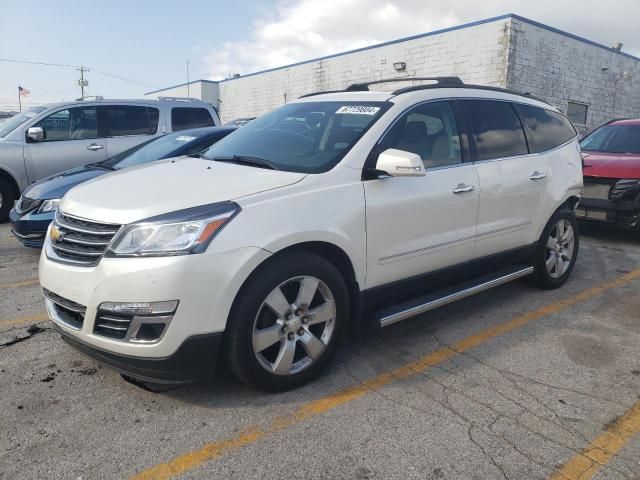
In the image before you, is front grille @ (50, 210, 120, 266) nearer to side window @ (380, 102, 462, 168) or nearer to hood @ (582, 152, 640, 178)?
side window @ (380, 102, 462, 168)

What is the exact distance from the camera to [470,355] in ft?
11.8

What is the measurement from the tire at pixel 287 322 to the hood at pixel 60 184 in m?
3.72

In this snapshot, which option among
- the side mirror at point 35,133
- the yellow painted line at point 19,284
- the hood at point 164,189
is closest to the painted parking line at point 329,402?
the hood at point 164,189

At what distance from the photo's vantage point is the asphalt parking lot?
94.9 inches

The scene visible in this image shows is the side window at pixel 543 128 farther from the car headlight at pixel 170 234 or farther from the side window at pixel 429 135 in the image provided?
the car headlight at pixel 170 234

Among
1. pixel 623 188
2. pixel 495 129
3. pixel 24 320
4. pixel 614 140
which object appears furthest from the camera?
pixel 614 140

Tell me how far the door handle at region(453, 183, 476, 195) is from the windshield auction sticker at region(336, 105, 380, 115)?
82 cm

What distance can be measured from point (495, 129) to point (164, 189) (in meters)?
2.77

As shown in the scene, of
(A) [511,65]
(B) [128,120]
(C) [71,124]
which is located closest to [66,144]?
(C) [71,124]

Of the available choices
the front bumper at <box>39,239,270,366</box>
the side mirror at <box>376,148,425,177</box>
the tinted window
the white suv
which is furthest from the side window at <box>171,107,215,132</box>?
the tinted window

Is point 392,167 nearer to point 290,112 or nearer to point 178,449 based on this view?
point 290,112

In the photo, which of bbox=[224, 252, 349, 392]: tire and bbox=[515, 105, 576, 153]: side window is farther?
bbox=[515, 105, 576, 153]: side window

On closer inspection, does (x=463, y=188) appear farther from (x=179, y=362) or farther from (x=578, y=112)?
(x=578, y=112)

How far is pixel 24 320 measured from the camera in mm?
4078
